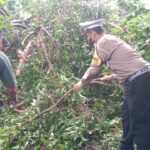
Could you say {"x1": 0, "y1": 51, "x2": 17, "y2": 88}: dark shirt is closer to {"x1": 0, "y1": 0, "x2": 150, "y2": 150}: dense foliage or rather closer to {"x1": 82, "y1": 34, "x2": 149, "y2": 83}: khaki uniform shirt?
{"x1": 0, "y1": 0, "x2": 150, "y2": 150}: dense foliage

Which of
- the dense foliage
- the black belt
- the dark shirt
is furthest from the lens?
the dense foliage

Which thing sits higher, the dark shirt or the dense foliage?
the dark shirt

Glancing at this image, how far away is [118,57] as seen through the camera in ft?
13.8

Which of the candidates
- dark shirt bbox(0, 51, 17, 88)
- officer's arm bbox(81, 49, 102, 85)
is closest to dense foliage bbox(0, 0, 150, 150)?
officer's arm bbox(81, 49, 102, 85)

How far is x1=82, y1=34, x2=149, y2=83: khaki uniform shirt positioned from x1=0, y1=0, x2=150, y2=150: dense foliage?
1050 mm

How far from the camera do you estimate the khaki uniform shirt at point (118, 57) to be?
4137 mm

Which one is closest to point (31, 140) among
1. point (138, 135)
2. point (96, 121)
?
point (96, 121)

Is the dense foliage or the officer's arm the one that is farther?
the dense foliage

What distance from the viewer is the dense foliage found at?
493 cm

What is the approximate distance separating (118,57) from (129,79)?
12.0 inches

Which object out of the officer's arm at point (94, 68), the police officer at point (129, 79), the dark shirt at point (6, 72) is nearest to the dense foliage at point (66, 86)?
the police officer at point (129, 79)

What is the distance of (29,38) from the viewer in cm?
727

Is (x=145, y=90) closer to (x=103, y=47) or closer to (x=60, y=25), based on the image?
(x=103, y=47)

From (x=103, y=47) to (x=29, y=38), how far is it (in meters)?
3.29
